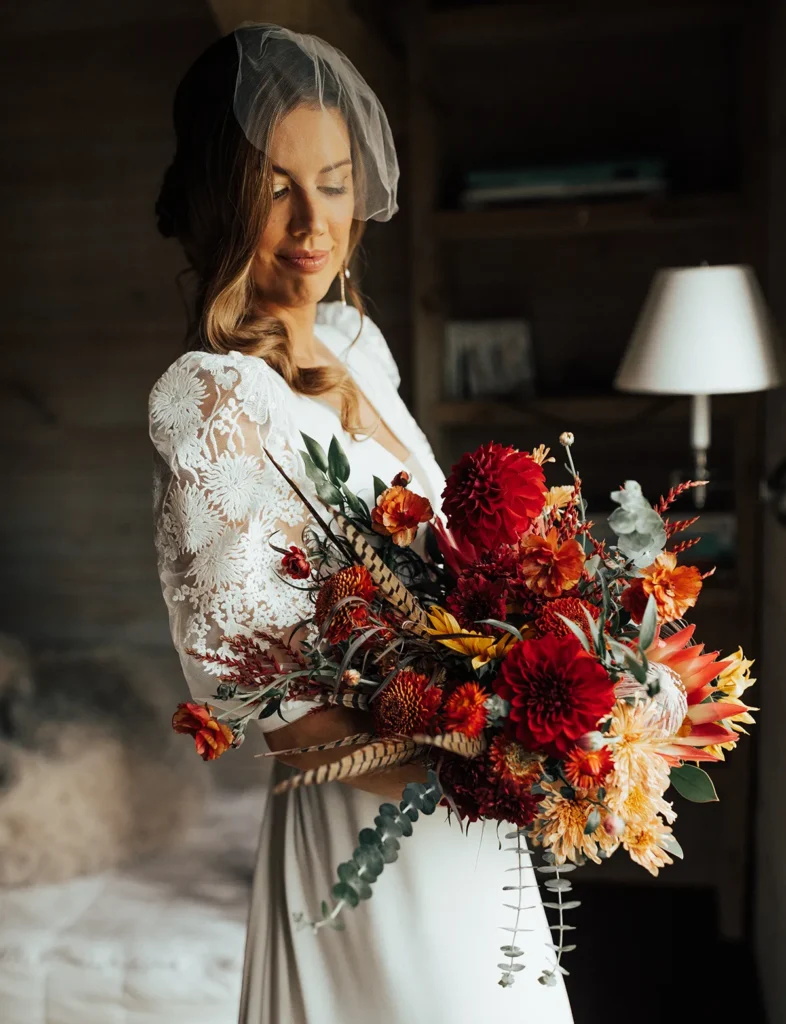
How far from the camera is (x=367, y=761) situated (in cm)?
74

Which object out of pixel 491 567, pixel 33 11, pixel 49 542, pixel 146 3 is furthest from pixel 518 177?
pixel 491 567

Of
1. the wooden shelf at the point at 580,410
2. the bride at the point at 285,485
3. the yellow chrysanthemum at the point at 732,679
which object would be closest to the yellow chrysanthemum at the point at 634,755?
the yellow chrysanthemum at the point at 732,679

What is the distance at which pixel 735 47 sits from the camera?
7.25ft

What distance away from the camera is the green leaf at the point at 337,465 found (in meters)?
0.94

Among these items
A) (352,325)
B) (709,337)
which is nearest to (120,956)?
(352,325)

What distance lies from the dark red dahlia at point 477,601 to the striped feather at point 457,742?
0.29 ft

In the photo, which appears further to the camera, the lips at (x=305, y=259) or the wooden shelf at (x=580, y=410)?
the wooden shelf at (x=580, y=410)

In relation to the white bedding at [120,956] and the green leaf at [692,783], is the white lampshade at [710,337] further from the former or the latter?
the white bedding at [120,956]

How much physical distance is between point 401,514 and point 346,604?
93 millimetres

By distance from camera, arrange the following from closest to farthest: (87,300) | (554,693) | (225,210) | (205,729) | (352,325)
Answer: (554,693)
(205,729)
(225,210)
(352,325)
(87,300)

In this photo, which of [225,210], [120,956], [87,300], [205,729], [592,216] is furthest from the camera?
[87,300]

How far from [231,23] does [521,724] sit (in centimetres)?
119

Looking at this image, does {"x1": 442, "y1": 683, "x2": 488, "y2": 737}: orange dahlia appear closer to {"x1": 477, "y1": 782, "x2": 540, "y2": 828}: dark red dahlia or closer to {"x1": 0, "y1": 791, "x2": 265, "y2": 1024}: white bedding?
{"x1": 477, "y1": 782, "x2": 540, "y2": 828}: dark red dahlia

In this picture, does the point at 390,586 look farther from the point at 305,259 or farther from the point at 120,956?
the point at 120,956
